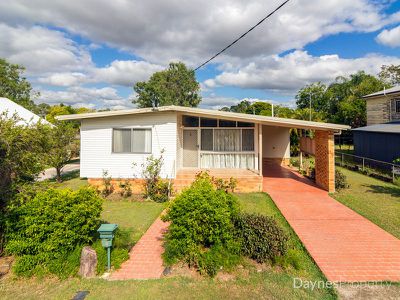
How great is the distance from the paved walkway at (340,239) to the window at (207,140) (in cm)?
398

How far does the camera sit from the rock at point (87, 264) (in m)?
4.70

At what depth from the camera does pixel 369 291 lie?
408 cm

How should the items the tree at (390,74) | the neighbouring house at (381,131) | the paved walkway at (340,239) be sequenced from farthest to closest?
the tree at (390,74), the neighbouring house at (381,131), the paved walkway at (340,239)

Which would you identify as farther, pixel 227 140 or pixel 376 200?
pixel 227 140

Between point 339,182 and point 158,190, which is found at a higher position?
point 339,182

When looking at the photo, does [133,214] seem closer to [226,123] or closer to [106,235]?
[106,235]

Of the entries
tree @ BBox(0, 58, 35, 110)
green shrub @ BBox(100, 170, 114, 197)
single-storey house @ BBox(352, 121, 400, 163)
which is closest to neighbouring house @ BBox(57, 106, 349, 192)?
green shrub @ BBox(100, 170, 114, 197)

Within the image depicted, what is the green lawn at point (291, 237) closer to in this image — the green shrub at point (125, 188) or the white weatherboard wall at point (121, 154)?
the white weatherboard wall at point (121, 154)

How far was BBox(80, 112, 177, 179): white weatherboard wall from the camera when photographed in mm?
11016

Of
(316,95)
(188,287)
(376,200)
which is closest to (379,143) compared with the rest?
(376,200)

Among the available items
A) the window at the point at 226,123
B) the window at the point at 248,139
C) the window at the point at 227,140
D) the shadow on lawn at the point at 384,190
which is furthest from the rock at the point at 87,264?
the shadow on lawn at the point at 384,190

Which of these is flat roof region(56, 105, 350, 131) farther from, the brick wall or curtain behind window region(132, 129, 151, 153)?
curtain behind window region(132, 129, 151, 153)

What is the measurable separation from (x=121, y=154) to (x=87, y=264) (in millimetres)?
6933

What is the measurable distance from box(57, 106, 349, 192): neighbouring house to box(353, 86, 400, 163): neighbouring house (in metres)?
7.90
